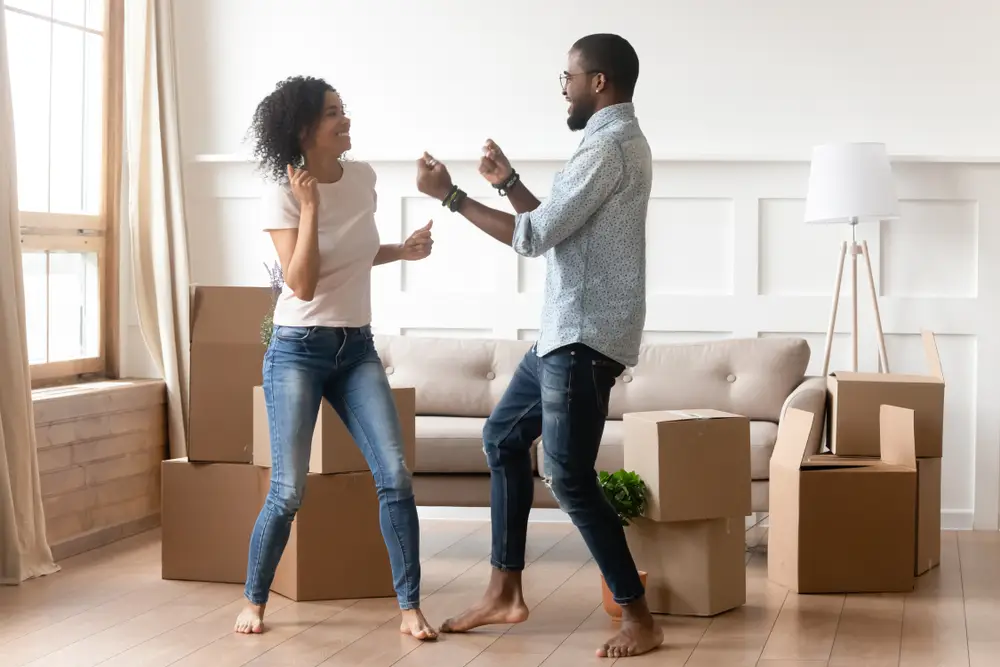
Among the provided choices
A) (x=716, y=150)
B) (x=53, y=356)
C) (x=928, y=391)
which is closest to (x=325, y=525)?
(x=53, y=356)

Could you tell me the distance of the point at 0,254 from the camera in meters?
3.98

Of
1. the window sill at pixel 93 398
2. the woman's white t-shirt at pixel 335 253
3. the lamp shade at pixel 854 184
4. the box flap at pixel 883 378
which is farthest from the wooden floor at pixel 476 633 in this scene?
the lamp shade at pixel 854 184

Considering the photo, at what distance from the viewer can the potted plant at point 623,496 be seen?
347 centimetres

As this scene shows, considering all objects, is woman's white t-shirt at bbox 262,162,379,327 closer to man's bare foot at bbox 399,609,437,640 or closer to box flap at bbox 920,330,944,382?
man's bare foot at bbox 399,609,437,640

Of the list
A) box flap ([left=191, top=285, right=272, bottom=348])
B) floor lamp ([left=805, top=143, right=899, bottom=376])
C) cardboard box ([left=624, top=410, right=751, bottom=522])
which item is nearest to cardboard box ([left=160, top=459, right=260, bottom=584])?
box flap ([left=191, top=285, right=272, bottom=348])

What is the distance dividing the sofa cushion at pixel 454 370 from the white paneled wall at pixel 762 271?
0.97ft

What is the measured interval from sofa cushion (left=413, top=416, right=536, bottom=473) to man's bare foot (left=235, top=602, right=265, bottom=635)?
1.23m

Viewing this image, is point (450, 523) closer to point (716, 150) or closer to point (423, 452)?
point (423, 452)

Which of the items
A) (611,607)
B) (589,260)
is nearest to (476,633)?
(611,607)

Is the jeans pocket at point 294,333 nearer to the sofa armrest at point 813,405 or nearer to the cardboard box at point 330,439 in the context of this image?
the cardboard box at point 330,439

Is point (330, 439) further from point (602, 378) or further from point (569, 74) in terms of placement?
point (569, 74)

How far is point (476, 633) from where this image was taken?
333cm

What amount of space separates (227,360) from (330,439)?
1.44ft

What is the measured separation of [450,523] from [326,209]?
2.19 meters
